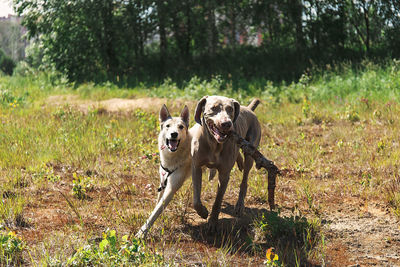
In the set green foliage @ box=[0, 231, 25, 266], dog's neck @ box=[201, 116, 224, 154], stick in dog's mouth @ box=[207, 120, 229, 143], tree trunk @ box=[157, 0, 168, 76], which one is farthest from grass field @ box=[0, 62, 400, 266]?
tree trunk @ box=[157, 0, 168, 76]

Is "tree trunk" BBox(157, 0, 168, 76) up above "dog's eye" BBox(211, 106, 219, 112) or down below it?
above

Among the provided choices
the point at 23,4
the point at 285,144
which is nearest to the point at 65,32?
the point at 23,4

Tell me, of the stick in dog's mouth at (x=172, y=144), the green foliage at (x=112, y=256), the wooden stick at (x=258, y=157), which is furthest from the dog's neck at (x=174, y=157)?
the green foliage at (x=112, y=256)

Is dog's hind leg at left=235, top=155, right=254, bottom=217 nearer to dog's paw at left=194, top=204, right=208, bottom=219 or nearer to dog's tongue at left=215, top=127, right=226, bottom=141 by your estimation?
dog's paw at left=194, top=204, right=208, bottom=219

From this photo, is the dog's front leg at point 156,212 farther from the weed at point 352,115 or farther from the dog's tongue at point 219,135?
the weed at point 352,115

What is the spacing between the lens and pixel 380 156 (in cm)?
637

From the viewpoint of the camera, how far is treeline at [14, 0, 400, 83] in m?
14.4

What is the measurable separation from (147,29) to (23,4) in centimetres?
473

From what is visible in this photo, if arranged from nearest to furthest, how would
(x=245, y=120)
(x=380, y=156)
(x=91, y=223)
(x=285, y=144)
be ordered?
(x=91, y=223)
(x=245, y=120)
(x=380, y=156)
(x=285, y=144)

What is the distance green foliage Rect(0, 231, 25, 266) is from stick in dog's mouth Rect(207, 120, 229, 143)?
2018mm

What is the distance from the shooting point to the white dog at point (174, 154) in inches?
179

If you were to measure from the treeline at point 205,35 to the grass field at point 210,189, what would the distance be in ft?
12.9

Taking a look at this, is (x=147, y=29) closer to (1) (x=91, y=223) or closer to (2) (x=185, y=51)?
(2) (x=185, y=51)

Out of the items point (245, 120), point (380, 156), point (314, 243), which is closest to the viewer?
point (314, 243)
